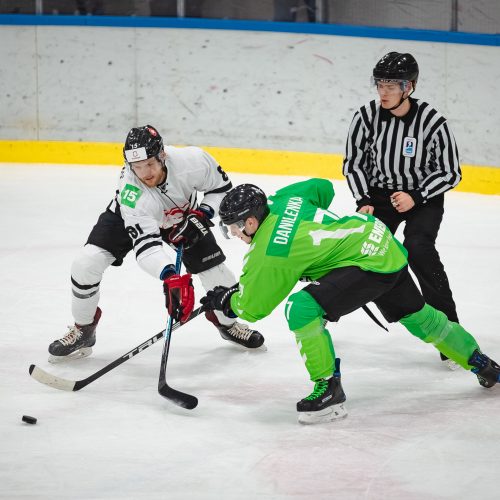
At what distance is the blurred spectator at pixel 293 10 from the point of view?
7.65m

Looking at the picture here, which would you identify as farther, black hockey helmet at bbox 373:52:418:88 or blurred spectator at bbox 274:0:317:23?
blurred spectator at bbox 274:0:317:23

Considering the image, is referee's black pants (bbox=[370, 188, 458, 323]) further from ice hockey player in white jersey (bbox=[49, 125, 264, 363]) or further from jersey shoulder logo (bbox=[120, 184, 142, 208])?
jersey shoulder logo (bbox=[120, 184, 142, 208])

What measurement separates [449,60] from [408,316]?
152 inches

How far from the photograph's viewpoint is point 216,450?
3234 millimetres

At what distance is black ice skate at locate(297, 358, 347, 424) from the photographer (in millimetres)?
3418

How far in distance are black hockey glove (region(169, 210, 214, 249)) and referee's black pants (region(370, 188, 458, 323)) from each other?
2.54ft

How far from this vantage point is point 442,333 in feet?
11.9

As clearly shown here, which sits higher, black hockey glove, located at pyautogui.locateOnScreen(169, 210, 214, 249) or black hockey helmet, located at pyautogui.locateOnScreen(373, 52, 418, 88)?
black hockey helmet, located at pyautogui.locateOnScreen(373, 52, 418, 88)

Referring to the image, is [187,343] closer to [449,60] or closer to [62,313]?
[62,313]

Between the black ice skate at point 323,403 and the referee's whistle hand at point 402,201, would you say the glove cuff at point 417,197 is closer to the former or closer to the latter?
the referee's whistle hand at point 402,201

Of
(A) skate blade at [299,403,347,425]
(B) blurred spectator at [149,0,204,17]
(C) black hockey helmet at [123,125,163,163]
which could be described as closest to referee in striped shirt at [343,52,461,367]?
(A) skate blade at [299,403,347,425]

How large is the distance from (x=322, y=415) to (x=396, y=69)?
1357mm

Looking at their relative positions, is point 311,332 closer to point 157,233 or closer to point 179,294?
point 179,294

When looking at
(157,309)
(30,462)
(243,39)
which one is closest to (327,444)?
(30,462)
